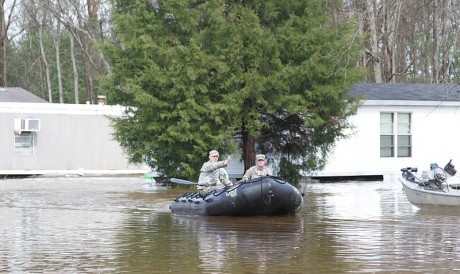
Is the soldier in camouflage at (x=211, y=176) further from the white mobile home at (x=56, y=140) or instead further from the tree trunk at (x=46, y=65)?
the tree trunk at (x=46, y=65)

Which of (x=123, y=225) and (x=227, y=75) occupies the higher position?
(x=227, y=75)

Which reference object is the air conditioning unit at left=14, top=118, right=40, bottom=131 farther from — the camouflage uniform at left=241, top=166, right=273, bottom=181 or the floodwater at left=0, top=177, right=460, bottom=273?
the camouflage uniform at left=241, top=166, right=273, bottom=181

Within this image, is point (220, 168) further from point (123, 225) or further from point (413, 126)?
point (413, 126)

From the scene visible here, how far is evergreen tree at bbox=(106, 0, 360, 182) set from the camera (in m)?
28.6

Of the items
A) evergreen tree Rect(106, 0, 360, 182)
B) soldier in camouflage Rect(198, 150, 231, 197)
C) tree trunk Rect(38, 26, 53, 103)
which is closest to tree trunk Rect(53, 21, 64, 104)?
tree trunk Rect(38, 26, 53, 103)

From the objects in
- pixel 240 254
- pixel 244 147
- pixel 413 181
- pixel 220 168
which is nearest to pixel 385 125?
pixel 244 147

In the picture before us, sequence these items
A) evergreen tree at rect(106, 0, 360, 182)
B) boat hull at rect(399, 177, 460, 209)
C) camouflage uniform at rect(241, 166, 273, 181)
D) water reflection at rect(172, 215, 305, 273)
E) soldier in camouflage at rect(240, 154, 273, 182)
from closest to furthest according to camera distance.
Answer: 1. water reflection at rect(172, 215, 305, 273)
2. soldier in camouflage at rect(240, 154, 273, 182)
3. camouflage uniform at rect(241, 166, 273, 181)
4. boat hull at rect(399, 177, 460, 209)
5. evergreen tree at rect(106, 0, 360, 182)

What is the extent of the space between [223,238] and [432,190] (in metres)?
7.04

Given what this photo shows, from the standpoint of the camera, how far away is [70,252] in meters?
15.2

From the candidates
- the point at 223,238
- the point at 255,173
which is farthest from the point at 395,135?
the point at 223,238

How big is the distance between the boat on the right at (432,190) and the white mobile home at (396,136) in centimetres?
1046

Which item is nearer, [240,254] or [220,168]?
[240,254]

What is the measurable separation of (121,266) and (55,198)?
14.2m

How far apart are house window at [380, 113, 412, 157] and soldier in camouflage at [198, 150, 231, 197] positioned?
1325 cm
